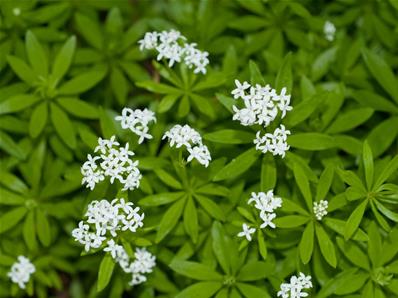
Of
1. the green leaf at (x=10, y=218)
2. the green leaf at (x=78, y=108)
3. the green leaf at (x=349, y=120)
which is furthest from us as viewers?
the green leaf at (x=78, y=108)

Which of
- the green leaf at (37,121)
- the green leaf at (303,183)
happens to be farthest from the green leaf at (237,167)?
the green leaf at (37,121)

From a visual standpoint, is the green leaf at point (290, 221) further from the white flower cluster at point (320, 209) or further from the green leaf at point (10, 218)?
the green leaf at point (10, 218)

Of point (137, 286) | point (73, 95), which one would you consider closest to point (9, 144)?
Answer: point (73, 95)

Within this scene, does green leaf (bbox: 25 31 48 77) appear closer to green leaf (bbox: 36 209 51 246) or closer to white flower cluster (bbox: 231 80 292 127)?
green leaf (bbox: 36 209 51 246)

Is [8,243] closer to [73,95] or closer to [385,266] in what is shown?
[73,95]

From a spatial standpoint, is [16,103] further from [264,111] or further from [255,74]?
[264,111]

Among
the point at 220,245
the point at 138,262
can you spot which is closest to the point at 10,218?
the point at 138,262
